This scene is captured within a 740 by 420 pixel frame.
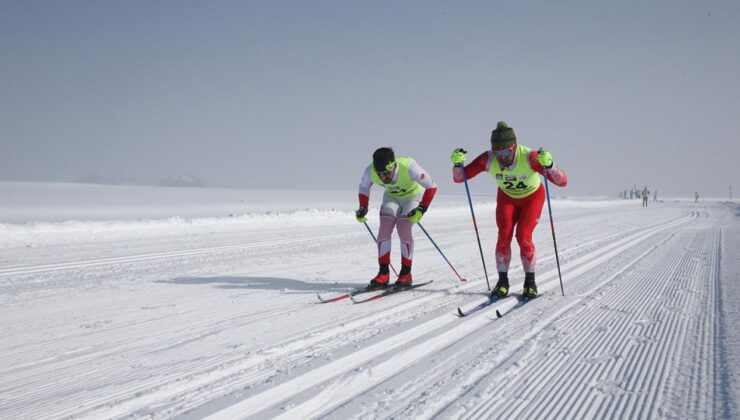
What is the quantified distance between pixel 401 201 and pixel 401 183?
0.83 ft

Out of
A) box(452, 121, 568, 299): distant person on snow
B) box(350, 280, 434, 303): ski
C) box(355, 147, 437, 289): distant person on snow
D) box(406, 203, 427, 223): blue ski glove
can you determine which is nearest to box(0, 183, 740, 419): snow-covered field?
box(350, 280, 434, 303): ski

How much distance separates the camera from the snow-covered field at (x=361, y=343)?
7.51 feet

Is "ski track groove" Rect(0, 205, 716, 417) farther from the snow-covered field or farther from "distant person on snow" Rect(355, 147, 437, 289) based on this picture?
"distant person on snow" Rect(355, 147, 437, 289)

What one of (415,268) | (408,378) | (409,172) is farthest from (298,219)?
(408,378)

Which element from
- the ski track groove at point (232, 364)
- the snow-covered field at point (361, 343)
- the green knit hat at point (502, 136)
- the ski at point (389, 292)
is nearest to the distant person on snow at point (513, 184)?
the green knit hat at point (502, 136)

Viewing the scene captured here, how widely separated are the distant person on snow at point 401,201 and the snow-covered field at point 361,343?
563 mm

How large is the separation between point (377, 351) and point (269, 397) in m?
0.91

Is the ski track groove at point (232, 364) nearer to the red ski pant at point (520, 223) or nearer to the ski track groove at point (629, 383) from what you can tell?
the ski track groove at point (629, 383)

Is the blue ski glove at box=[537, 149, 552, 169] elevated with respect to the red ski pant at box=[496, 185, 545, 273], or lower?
elevated

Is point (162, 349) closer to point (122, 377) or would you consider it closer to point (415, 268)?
point (122, 377)

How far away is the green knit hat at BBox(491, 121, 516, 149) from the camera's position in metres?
4.93

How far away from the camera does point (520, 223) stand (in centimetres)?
519

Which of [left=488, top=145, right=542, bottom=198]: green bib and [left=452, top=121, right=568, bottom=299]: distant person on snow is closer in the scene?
[left=452, top=121, right=568, bottom=299]: distant person on snow

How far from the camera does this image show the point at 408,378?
8.50 feet
